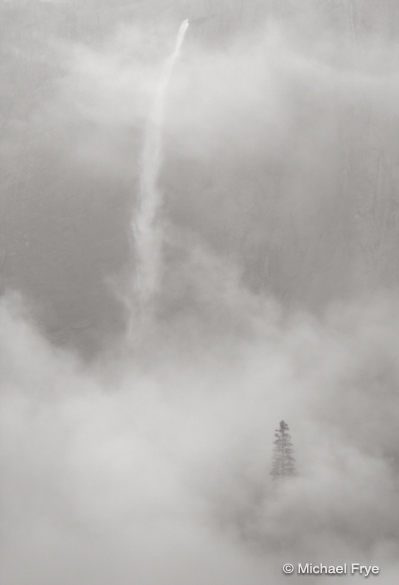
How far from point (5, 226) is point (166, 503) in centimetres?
4350

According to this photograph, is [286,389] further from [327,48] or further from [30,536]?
[327,48]

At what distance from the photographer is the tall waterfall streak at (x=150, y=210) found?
109375 mm

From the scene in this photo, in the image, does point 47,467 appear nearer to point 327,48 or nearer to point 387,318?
point 387,318

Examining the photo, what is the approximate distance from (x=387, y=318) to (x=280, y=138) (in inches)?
1077

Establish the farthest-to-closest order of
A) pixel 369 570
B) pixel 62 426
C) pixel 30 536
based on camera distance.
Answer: pixel 62 426, pixel 30 536, pixel 369 570

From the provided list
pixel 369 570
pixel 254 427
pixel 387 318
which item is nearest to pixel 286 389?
pixel 254 427

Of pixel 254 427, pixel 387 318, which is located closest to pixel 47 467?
pixel 254 427

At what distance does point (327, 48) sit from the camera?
116 metres

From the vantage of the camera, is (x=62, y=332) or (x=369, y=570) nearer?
(x=369, y=570)

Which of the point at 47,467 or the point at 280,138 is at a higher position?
the point at 280,138

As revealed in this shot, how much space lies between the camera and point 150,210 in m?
112

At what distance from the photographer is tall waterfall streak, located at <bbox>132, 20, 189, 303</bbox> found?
109375mm

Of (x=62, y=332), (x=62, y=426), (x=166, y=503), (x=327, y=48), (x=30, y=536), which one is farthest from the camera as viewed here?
(x=327, y=48)

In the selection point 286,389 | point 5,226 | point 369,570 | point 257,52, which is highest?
point 257,52
